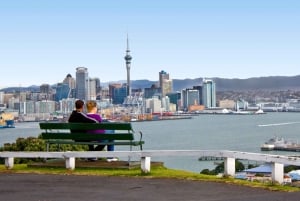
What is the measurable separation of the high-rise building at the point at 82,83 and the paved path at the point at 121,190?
181454 millimetres

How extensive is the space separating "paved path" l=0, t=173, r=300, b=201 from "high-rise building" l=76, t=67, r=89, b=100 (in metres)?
181

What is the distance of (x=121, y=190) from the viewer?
245 inches

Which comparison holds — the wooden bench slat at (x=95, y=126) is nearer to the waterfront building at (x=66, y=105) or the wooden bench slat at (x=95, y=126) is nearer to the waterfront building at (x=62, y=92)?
the waterfront building at (x=66, y=105)

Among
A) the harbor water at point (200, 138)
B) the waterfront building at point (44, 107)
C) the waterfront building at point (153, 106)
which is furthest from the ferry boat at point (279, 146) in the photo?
the waterfront building at point (153, 106)

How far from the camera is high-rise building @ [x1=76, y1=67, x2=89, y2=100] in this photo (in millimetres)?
189125

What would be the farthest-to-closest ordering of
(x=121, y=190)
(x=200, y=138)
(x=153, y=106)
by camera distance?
1. (x=153, y=106)
2. (x=200, y=138)
3. (x=121, y=190)

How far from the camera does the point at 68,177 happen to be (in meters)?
7.40

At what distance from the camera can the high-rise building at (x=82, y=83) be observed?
189125 millimetres

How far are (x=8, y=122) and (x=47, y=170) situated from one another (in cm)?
12809

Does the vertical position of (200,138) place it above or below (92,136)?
below

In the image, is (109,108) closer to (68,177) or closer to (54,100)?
(54,100)

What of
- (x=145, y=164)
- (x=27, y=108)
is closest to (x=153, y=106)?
(x=27, y=108)

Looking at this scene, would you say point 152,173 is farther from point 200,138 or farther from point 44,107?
point 44,107

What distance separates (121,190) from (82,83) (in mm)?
187809
